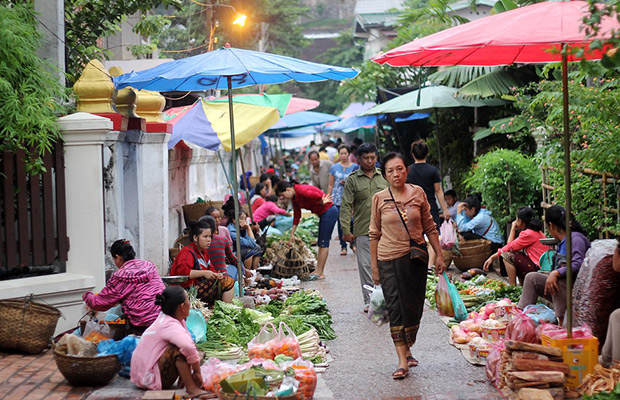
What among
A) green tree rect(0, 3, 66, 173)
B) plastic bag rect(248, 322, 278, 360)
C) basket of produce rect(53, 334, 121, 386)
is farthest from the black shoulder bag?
green tree rect(0, 3, 66, 173)

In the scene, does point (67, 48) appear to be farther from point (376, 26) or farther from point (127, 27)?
point (376, 26)

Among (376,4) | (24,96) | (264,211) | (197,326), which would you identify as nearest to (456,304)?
(197,326)

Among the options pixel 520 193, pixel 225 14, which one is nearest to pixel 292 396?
pixel 520 193

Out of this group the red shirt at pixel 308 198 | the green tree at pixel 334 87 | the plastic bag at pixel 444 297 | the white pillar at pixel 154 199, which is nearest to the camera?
the plastic bag at pixel 444 297

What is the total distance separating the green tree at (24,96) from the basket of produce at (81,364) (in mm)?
2098

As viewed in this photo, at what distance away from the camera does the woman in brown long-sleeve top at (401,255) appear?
7.08m

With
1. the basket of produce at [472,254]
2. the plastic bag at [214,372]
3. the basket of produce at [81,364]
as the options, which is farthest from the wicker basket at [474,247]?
the basket of produce at [81,364]

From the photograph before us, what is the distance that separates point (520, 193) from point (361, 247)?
375 centimetres

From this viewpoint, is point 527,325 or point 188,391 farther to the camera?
point 527,325

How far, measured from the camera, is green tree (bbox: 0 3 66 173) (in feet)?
25.0

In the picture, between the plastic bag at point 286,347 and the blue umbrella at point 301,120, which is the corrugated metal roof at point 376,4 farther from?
the plastic bag at point 286,347

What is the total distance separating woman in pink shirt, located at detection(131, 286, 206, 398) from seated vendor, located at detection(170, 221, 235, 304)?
2.52m

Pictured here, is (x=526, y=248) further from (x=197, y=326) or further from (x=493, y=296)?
(x=197, y=326)

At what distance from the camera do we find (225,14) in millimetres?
28922
